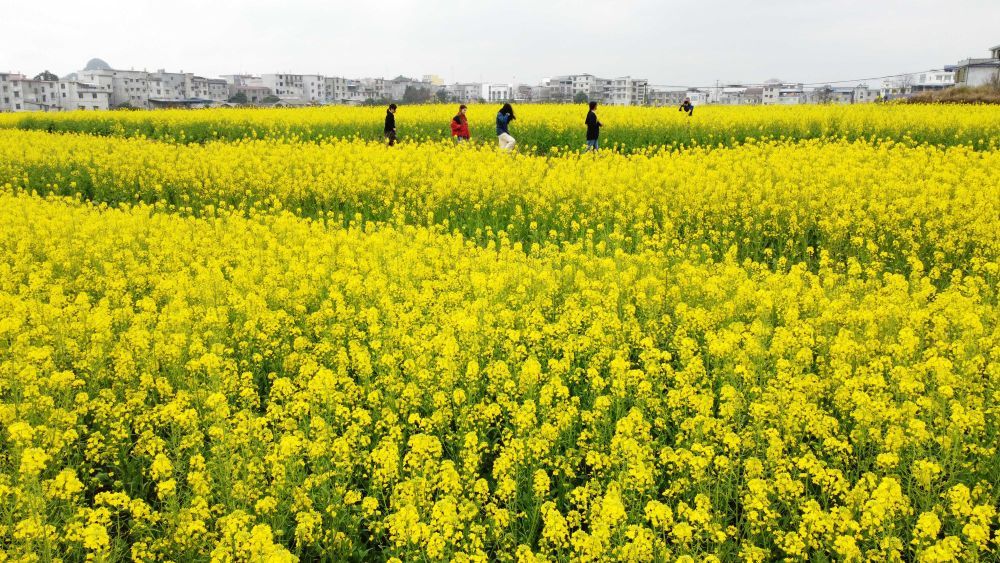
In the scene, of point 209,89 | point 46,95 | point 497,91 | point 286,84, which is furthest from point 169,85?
point 497,91

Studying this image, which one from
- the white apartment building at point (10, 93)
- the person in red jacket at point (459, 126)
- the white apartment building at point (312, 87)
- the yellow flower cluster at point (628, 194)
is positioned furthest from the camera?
the white apartment building at point (312, 87)

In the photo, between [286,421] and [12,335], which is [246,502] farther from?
[12,335]

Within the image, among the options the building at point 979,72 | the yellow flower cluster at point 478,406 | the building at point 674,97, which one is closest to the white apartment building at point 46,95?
the building at point 674,97

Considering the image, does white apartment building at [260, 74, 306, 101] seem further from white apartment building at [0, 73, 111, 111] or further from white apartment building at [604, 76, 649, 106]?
white apartment building at [604, 76, 649, 106]

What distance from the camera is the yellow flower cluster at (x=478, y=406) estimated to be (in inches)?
138

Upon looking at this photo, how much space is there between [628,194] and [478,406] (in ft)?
24.9

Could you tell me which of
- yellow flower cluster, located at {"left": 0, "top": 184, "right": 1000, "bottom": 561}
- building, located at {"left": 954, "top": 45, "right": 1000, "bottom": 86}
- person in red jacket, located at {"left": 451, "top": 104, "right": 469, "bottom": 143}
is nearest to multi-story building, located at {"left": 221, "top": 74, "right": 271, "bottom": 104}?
building, located at {"left": 954, "top": 45, "right": 1000, "bottom": 86}

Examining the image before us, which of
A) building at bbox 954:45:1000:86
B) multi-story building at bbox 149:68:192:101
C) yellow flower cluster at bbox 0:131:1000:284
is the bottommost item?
yellow flower cluster at bbox 0:131:1000:284

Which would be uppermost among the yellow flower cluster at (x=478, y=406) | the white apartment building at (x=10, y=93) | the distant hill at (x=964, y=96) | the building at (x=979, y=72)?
the white apartment building at (x=10, y=93)

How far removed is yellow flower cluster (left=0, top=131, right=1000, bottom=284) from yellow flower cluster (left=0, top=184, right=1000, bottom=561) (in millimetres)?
559

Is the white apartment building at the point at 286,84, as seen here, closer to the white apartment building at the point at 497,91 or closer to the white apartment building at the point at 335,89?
the white apartment building at the point at 335,89

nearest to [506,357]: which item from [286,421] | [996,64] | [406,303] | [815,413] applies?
[406,303]

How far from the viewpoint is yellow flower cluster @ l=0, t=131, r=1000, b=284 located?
952 cm

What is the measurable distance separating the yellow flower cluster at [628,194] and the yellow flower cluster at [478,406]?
56 centimetres
